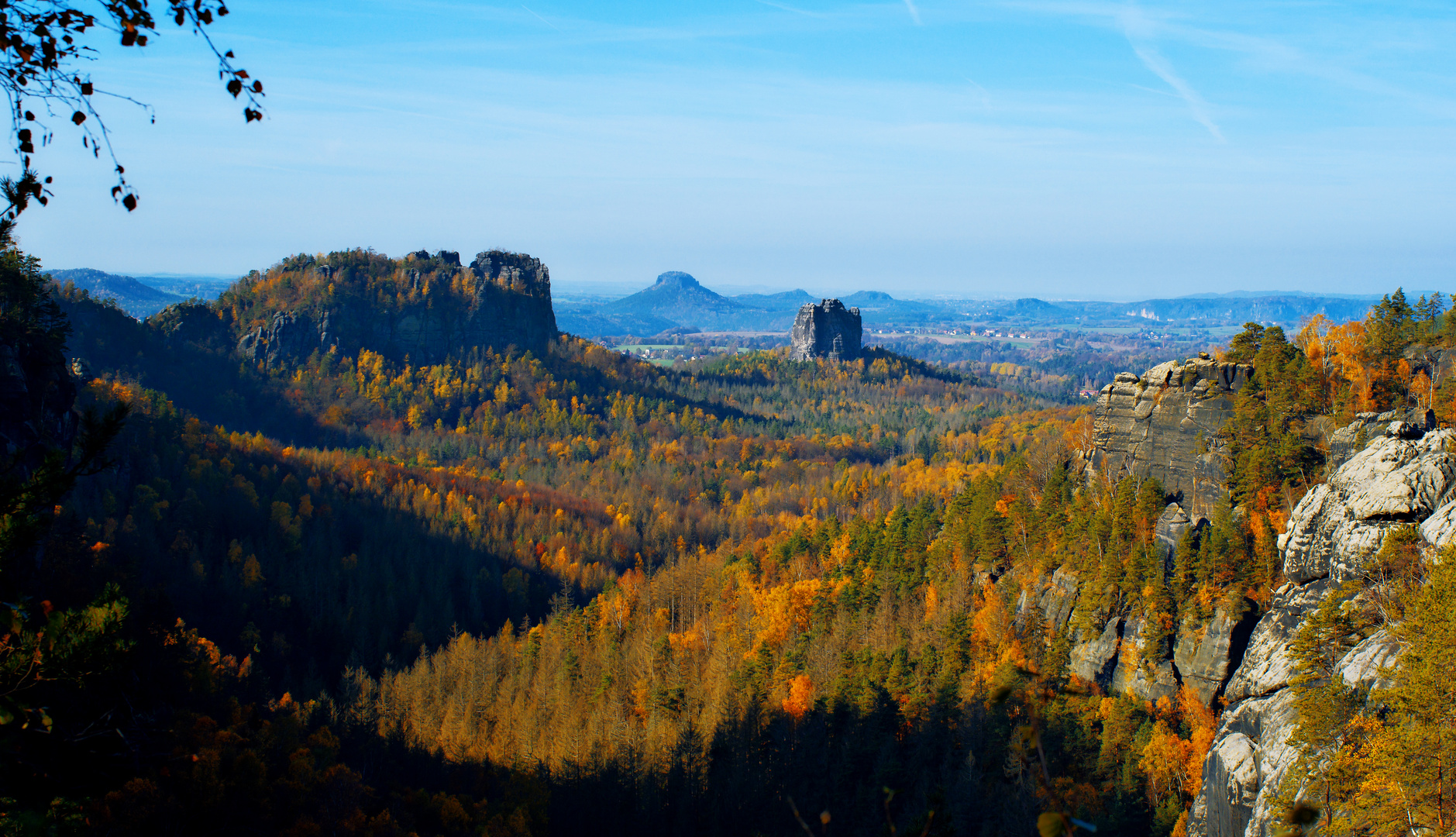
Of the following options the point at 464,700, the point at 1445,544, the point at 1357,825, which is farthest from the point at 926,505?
the point at 1357,825

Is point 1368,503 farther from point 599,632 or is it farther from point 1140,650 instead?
point 599,632

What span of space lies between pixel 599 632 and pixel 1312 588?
5715 cm

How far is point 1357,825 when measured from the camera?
67.1 ft

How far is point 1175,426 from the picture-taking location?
53.8 metres

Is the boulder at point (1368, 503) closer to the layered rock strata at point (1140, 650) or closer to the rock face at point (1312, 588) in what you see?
the rock face at point (1312, 588)

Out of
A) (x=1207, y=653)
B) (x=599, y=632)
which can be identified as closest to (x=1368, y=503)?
(x=1207, y=653)

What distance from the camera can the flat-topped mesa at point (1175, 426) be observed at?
51.6 m

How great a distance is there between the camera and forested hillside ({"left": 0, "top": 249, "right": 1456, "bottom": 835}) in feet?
82.7

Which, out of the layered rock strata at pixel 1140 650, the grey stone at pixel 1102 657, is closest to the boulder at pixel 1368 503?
the layered rock strata at pixel 1140 650

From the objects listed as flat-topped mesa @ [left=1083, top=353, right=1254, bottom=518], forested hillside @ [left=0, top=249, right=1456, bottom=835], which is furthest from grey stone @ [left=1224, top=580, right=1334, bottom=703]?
flat-topped mesa @ [left=1083, top=353, right=1254, bottom=518]

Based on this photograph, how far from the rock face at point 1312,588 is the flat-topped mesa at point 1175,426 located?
15.4m

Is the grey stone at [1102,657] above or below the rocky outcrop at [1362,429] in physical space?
below

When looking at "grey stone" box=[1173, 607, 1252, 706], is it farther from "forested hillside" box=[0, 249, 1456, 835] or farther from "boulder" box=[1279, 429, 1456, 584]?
"boulder" box=[1279, 429, 1456, 584]

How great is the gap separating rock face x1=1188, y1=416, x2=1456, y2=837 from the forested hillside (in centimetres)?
659
